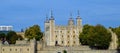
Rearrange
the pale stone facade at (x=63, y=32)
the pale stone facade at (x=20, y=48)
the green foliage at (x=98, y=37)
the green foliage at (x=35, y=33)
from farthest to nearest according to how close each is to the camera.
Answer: the pale stone facade at (x=63, y=32)
the green foliage at (x=35, y=33)
the green foliage at (x=98, y=37)
the pale stone facade at (x=20, y=48)

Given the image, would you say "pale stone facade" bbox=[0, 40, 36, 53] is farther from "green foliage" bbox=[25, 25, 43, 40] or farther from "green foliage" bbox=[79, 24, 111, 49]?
"green foliage" bbox=[25, 25, 43, 40]

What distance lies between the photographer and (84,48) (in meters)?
83.8

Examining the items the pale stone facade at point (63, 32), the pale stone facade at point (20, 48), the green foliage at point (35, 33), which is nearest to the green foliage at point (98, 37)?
the pale stone facade at point (20, 48)

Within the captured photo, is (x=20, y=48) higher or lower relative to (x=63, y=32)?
lower

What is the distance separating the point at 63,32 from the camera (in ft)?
360

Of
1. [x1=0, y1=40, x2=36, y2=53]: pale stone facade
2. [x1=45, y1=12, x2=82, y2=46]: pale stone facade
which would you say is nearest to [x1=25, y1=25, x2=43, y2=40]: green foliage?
[x1=45, y1=12, x2=82, y2=46]: pale stone facade

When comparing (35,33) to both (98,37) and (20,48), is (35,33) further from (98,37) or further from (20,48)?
(20,48)

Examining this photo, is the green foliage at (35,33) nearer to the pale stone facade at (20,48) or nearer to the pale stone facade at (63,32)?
the pale stone facade at (63,32)

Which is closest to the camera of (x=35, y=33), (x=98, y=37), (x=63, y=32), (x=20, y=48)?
(x=20, y=48)

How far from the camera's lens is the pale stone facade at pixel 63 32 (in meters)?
107

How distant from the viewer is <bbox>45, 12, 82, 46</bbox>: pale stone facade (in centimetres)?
10656

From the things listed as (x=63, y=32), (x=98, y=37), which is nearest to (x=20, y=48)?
(x=98, y=37)

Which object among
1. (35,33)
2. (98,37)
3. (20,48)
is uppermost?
(35,33)

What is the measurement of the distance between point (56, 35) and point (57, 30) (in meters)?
1.14
